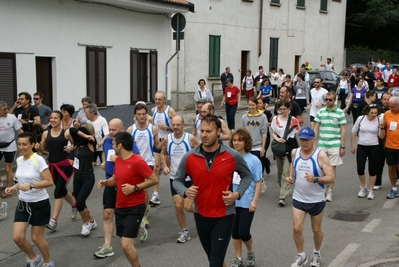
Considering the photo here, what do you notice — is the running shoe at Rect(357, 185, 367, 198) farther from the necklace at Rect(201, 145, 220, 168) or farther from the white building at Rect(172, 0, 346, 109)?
the white building at Rect(172, 0, 346, 109)

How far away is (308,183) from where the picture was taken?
6703 millimetres

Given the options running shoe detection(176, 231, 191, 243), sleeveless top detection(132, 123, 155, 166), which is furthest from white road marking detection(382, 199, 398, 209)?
sleeveless top detection(132, 123, 155, 166)

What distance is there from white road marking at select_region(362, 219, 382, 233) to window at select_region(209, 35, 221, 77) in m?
18.0

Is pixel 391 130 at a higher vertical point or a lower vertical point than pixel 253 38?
lower

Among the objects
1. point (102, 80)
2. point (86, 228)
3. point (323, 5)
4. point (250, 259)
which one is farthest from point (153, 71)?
point (323, 5)

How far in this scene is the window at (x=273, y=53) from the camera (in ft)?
99.9

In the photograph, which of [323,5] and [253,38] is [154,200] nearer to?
[253,38]

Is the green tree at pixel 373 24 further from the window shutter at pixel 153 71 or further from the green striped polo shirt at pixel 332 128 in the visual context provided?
the green striped polo shirt at pixel 332 128

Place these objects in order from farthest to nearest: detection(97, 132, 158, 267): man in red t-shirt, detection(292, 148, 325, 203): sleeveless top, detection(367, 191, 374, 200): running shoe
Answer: detection(367, 191, 374, 200): running shoe
detection(292, 148, 325, 203): sleeveless top
detection(97, 132, 158, 267): man in red t-shirt

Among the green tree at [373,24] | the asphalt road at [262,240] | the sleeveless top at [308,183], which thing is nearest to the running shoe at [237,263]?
the asphalt road at [262,240]

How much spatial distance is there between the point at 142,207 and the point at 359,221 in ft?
12.8

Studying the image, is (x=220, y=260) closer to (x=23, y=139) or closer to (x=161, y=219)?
(x=23, y=139)

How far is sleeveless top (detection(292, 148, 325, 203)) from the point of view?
6.69 m

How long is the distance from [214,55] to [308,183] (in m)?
20.0
